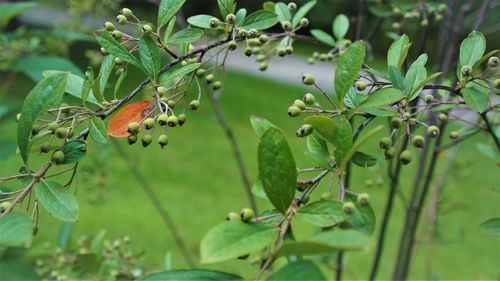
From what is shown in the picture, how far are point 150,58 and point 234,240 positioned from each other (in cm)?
23

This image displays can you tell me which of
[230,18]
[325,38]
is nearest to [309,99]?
[230,18]

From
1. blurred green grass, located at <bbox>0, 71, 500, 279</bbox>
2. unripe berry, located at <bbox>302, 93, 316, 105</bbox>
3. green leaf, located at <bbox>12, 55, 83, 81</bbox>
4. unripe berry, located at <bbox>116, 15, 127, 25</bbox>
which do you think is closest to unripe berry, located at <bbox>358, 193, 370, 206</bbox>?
unripe berry, located at <bbox>302, 93, 316, 105</bbox>

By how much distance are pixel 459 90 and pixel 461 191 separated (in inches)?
178

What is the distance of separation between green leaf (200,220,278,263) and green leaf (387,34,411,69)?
9.8 inches

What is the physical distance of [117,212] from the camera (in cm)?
402

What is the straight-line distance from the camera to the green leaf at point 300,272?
0.39 meters

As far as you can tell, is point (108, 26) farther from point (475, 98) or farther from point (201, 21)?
point (475, 98)

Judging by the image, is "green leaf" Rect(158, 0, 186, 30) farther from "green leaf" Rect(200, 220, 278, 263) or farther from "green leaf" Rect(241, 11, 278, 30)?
"green leaf" Rect(200, 220, 278, 263)

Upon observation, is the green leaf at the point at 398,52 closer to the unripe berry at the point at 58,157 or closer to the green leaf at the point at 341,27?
the unripe berry at the point at 58,157

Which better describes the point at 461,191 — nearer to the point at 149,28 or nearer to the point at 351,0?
the point at 149,28

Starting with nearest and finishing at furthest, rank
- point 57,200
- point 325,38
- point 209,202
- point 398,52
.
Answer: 1. point 57,200
2. point 398,52
3. point 325,38
4. point 209,202

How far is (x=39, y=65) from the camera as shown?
1610 millimetres

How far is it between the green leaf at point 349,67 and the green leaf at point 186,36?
0.16 meters

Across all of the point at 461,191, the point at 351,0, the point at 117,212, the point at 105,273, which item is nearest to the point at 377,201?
the point at 461,191
